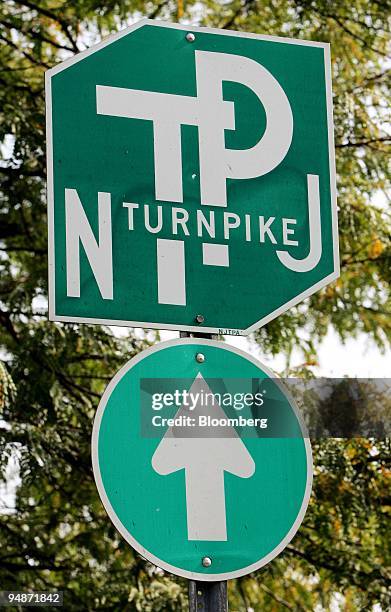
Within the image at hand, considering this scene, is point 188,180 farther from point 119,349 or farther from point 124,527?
point 119,349

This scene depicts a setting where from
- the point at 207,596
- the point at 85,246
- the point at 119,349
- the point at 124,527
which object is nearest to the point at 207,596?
the point at 207,596

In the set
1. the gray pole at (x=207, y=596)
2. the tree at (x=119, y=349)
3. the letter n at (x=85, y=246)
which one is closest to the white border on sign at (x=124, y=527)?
the gray pole at (x=207, y=596)

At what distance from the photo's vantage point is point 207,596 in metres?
2.01

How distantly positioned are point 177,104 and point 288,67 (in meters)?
0.27

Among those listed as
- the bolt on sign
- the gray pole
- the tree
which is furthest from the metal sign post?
the tree

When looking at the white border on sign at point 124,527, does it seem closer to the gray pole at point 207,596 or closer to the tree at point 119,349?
the gray pole at point 207,596

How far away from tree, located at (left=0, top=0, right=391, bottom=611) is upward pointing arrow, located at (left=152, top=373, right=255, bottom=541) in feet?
11.3

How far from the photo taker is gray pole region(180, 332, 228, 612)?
201 centimetres

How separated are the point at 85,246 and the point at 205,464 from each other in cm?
45

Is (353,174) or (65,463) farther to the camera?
(353,174)

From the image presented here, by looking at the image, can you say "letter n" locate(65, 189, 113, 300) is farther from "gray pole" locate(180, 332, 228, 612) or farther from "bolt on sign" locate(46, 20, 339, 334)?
"gray pole" locate(180, 332, 228, 612)

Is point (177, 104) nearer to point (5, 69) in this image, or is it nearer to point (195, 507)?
point (195, 507)

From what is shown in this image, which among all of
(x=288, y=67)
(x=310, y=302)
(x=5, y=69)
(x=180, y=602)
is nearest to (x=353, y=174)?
(x=310, y=302)

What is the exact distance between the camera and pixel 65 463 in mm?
6117
